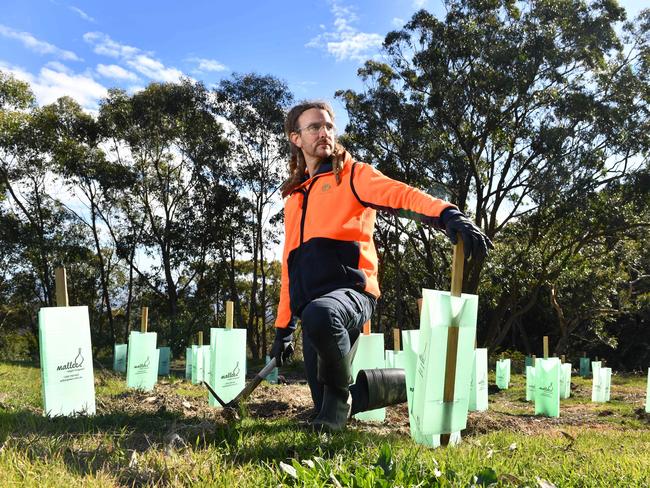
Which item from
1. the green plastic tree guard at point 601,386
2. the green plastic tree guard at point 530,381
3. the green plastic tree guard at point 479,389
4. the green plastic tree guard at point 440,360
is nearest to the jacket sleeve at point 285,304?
the green plastic tree guard at point 440,360

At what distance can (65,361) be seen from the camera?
380 cm

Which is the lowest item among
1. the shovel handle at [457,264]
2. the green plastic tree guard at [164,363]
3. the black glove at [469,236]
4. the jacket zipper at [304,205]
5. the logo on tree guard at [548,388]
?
the green plastic tree guard at [164,363]

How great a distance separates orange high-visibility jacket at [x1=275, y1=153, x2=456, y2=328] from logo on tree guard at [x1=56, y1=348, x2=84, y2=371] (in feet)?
5.66

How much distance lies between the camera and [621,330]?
23.6m

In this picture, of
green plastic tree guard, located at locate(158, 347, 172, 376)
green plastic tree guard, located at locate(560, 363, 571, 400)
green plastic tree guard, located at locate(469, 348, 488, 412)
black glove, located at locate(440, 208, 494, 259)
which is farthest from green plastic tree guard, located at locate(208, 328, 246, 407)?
green plastic tree guard, located at locate(158, 347, 172, 376)

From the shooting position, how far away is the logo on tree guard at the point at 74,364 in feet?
12.4

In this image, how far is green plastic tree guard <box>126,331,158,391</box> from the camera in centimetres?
736

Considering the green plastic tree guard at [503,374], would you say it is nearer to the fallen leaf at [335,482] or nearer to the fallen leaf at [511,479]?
the fallen leaf at [511,479]

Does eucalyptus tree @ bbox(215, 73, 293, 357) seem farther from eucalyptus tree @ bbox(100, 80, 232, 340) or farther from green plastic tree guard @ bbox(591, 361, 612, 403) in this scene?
green plastic tree guard @ bbox(591, 361, 612, 403)

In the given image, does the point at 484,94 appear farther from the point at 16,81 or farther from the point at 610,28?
the point at 16,81

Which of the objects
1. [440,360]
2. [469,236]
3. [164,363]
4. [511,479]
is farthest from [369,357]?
[164,363]

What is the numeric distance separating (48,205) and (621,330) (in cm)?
2413

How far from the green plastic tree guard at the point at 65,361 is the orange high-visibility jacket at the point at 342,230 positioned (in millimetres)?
1702

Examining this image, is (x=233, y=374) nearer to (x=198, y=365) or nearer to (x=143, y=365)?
(x=143, y=365)
